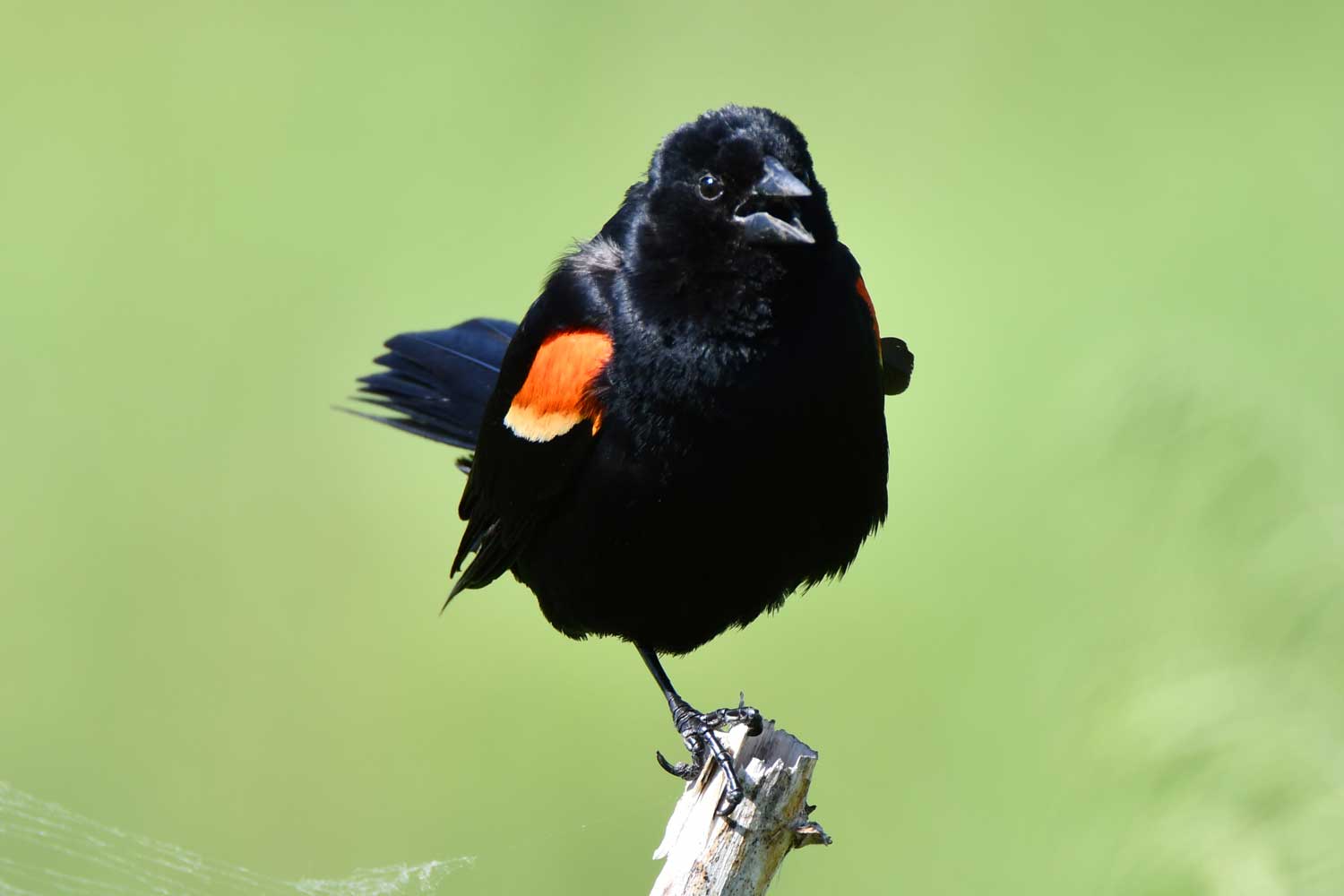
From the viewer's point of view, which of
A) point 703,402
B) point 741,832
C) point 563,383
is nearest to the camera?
point 741,832

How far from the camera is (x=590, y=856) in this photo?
4.68m

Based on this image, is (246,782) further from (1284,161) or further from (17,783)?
(1284,161)

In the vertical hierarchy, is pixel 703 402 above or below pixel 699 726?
above

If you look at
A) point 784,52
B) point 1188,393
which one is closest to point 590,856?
point 1188,393

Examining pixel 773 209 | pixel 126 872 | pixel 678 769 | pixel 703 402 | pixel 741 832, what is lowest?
pixel 126 872

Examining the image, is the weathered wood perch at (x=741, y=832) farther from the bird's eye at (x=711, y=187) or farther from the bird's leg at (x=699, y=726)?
the bird's eye at (x=711, y=187)

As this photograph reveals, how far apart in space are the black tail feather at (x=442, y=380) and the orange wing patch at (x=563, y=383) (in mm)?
994

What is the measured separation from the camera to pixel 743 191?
2980 mm

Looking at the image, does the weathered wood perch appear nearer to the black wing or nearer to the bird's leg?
the bird's leg

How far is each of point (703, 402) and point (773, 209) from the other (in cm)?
37

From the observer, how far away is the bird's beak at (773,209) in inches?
114

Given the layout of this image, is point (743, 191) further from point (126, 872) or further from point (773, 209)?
point (126, 872)

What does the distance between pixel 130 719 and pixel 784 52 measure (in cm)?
364

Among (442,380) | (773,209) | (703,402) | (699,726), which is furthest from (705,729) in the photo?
(442,380)
